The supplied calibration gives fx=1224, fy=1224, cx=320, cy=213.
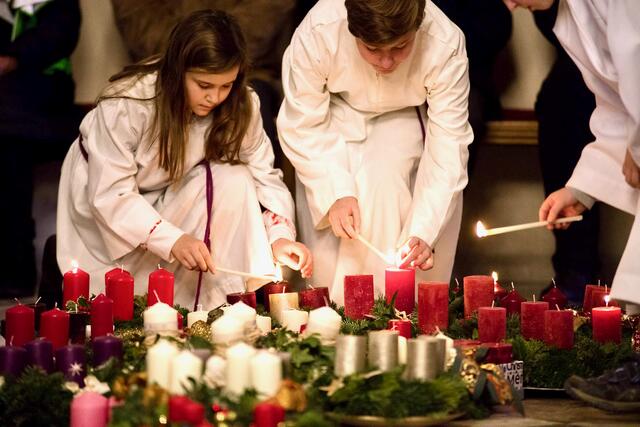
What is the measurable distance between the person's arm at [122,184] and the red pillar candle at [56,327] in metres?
0.87

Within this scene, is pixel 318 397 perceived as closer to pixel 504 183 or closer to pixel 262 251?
pixel 262 251

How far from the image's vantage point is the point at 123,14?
5.53 metres

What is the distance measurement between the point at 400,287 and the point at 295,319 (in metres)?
0.39

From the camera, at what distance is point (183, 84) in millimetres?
4066

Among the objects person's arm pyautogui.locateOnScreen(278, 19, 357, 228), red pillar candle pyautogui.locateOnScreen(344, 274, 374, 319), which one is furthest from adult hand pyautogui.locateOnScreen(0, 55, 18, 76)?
red pillar candle pyautogui.locateOnScreen(344, 274, 374, 319)

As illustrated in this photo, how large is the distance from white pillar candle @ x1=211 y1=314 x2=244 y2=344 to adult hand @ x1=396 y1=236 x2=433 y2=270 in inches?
44.2

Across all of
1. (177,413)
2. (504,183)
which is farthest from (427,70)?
(177,413)

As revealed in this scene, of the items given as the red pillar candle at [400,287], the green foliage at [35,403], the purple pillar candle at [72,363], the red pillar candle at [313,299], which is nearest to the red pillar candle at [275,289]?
the red pillar candle at [313,299]

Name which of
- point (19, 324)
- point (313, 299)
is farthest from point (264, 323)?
point (19, 324)

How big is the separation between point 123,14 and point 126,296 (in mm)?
2303

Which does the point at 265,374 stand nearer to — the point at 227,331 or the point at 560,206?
the point at 227,331

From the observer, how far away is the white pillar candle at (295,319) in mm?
3324

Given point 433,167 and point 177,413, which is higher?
point 433,167

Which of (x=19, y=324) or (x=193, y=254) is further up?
(x=193, y=254)
